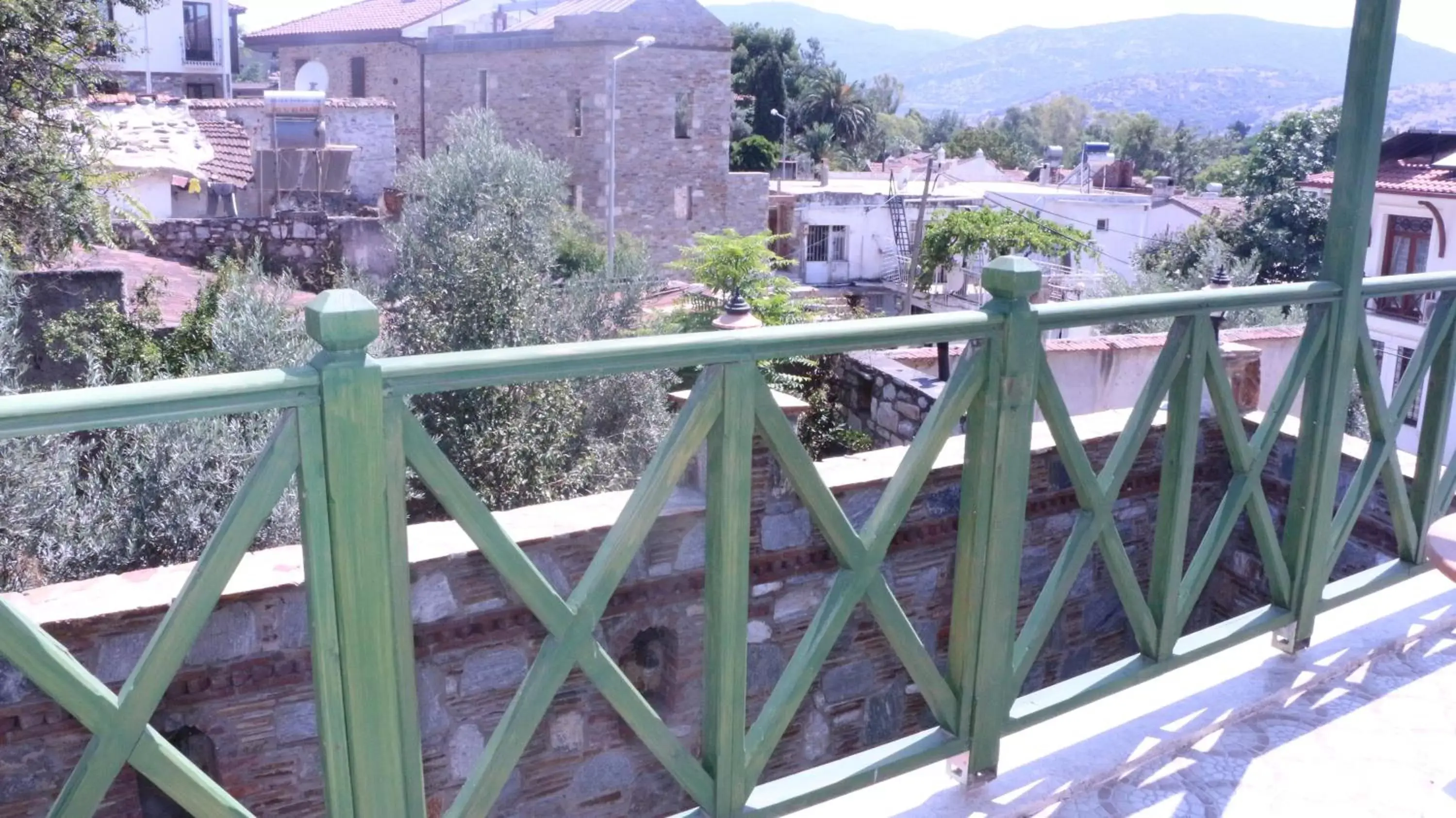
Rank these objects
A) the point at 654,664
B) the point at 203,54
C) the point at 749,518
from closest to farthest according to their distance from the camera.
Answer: the point at 749,518 → the point at 654,664 → the point at 203,54

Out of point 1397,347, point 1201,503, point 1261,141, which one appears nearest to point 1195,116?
point 1261,141

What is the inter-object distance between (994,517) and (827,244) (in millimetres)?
29832

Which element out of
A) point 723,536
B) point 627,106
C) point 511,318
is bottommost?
point 511,318

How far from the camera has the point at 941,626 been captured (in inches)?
155

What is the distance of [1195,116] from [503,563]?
210 metres

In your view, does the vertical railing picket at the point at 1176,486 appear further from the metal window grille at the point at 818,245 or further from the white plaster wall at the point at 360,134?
the metal window grille at the point at 818,245

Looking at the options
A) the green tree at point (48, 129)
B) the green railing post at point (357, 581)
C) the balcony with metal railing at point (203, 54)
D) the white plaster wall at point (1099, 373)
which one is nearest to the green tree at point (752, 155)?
the balcony with metal railing at point (203, 54)

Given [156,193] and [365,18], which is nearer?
[156,193]

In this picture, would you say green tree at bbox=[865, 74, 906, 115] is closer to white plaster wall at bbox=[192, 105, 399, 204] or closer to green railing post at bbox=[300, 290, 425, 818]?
white plaster wall at bbox=[192, 105, 399, 204]

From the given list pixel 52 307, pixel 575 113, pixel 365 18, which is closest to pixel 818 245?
pixel 575 113

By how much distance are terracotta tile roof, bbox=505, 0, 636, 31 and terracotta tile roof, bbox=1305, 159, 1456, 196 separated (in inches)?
598

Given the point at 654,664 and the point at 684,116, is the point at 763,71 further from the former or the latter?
the point at 654,664

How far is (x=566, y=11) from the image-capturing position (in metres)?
28.4

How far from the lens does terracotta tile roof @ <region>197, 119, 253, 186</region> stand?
19547mm
